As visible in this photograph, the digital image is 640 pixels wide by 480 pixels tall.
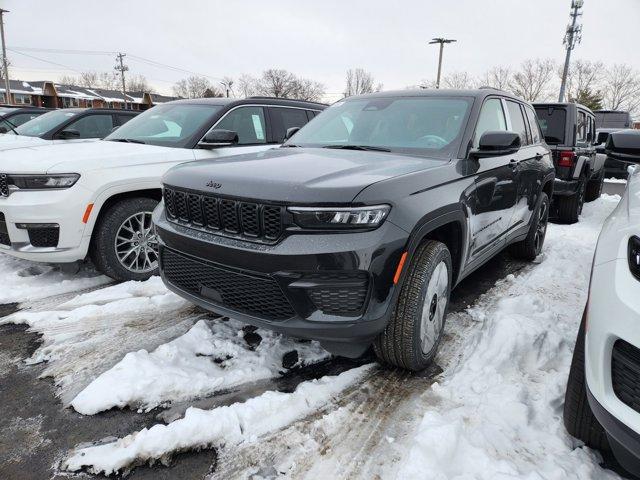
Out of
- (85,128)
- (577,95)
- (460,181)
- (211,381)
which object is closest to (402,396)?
(211,381)

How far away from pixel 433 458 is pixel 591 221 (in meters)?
7.10

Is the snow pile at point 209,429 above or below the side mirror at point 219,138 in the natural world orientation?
below

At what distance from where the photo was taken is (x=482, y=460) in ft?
6.42

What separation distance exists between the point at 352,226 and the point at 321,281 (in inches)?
12.1

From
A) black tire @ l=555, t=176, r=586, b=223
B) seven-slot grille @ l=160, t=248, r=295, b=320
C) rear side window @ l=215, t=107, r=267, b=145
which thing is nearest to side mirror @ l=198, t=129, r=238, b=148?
rear side window @ l=215, t=107, r=267, b=145

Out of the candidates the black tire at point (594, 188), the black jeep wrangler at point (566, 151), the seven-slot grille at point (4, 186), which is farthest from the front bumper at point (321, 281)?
the black tire at point (594, 188)

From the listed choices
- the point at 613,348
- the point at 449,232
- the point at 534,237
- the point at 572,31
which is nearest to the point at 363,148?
the point at 449,232

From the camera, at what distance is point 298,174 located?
2.40 metres

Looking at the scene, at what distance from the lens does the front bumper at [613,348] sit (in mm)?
1516

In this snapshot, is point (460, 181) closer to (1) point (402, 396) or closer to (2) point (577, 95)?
(1) point (402, 396)

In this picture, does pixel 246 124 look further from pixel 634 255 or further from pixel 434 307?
pixel 634 255

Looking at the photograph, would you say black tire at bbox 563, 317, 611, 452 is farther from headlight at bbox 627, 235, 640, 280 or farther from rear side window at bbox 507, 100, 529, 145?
rear side window at bbox 507, 100, 529, 145

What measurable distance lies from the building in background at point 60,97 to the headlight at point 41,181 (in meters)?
60.3

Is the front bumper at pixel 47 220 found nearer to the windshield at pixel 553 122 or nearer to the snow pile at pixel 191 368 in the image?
the snow pile at pixel 191 368
